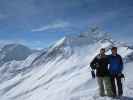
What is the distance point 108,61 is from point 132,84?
5.95 metres

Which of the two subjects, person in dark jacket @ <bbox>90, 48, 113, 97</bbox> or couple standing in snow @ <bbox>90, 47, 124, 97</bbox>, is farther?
person in dark jacket @ <bbox>90, 48, 113, 97</bbox>

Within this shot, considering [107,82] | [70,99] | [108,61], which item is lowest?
[70,99]

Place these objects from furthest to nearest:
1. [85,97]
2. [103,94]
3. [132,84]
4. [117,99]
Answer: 1. [132,84]
2. [85,97]
3. [103,94]
4. [117,99]

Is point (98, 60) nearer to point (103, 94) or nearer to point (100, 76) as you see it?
point (100, 76)

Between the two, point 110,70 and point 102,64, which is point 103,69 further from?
point 110,70

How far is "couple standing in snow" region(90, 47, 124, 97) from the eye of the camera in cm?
1580

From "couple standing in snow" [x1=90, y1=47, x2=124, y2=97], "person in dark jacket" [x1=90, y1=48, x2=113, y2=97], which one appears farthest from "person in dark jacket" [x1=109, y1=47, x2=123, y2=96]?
"person in dark jacket" [x1=90, y1=48, x2=113, y2=97]

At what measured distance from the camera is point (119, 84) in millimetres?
15719

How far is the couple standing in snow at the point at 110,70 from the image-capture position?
15.8 m

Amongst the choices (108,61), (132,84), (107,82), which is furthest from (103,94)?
(132,84)

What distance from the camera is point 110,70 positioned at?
52.4 feet

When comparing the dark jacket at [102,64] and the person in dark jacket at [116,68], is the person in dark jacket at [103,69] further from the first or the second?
the person in dark jacket at [116,68]

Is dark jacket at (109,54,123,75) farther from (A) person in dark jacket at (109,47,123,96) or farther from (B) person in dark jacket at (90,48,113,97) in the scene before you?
(B) person in dark jacket at (90,48,113,97)

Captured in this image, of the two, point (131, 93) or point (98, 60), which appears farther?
point (131, 93)
